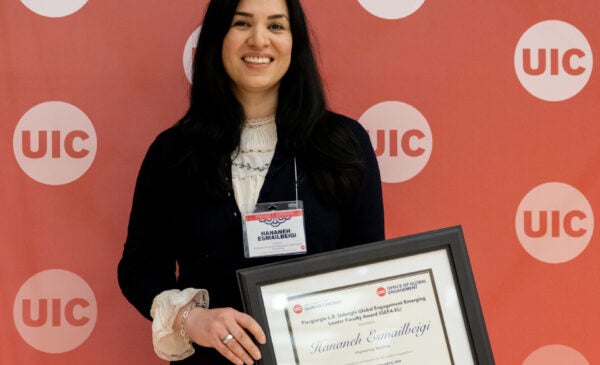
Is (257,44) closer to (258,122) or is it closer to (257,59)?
(257,59)

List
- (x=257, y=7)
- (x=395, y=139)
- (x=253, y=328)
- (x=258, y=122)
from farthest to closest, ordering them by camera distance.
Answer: (x=395, y=139)
(x=258, y=122)
(x=257, y=7)
(x=253, y=328)

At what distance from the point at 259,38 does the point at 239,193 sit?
319 millimetres

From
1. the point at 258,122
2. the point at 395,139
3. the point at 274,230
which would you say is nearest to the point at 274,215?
the point at 274,230

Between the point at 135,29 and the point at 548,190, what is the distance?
1156 millimetres

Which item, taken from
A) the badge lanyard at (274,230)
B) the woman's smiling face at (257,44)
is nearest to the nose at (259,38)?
Result: the woman's smiling face at (257,44)

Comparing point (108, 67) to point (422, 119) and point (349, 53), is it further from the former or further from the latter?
point (422, 119)

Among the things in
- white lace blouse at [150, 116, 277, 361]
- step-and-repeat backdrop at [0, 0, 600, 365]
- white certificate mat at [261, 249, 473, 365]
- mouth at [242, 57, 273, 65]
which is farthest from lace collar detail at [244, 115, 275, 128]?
white certificate mat at [261, 249, 473, 365]

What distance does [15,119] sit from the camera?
5.86 feet

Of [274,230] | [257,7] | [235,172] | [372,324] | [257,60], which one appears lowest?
[372,324]

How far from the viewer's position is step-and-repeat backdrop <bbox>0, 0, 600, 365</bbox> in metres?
1.78

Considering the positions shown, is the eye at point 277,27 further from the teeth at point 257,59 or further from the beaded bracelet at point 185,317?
the beaded bracelet at point 185,317

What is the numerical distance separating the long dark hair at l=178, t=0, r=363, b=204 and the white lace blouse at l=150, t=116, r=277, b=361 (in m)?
0.03

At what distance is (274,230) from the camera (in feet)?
4.53

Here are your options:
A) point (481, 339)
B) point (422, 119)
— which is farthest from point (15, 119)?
point (481, 339)
